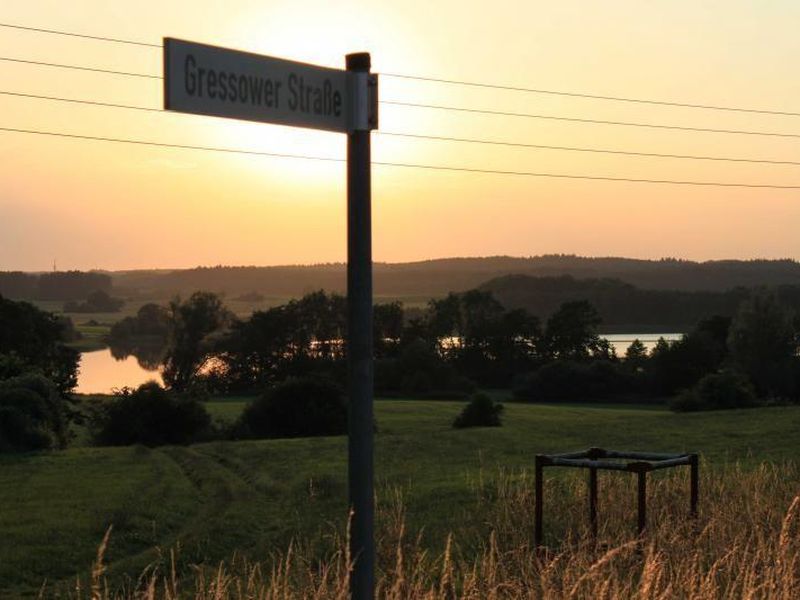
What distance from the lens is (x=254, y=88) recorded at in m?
4.64

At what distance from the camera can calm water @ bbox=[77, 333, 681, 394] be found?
93.2 meters

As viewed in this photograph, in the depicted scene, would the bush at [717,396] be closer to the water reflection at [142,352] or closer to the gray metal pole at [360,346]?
the gray metal pole at [360,346]

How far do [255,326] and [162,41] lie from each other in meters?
95.4

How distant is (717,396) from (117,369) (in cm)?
7929

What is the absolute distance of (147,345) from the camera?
152625mm

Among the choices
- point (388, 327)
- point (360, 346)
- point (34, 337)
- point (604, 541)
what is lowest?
point (604, 541)

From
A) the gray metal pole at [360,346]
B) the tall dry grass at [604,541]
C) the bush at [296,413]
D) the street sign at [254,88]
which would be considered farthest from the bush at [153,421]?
the street sign at [254,88]

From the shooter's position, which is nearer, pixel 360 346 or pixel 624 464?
pixel 360 346

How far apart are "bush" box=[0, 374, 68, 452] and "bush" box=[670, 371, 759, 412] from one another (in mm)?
34405

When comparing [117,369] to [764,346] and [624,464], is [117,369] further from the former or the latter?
[624,464]

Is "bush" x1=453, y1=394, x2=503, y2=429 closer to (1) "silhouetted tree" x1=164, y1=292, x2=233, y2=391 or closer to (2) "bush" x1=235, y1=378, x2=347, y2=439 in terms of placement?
(2) "bush" x1=235, y1=378, x2=347, y2=439

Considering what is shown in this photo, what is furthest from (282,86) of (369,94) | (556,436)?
(556,436)

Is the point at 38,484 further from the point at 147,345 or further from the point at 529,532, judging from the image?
the point at 147,345

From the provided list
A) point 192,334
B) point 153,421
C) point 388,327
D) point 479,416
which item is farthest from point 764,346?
point 153,421
